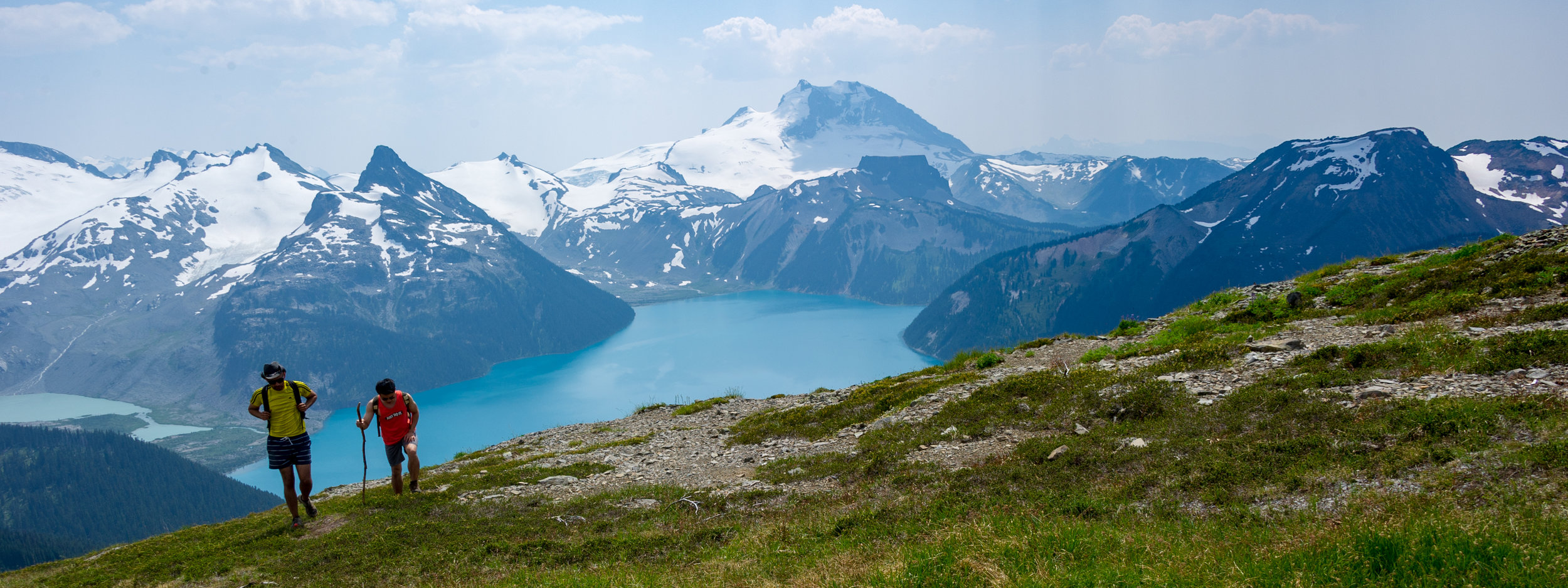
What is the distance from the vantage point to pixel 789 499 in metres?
15.4

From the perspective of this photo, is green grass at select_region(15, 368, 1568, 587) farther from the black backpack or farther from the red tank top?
the black backpack

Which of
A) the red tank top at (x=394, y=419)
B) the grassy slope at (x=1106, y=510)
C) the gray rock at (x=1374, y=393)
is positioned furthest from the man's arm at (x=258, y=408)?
the gray rock at (x=1374, y=393)

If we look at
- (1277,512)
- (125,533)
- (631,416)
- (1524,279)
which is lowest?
(125,533)

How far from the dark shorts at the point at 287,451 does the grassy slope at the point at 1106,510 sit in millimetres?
1471

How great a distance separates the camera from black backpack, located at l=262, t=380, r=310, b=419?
54.5 ft

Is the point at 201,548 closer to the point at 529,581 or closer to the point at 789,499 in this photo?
the point at 529,581

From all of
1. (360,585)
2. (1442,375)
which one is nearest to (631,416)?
(360,585)

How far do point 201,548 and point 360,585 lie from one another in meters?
6.07

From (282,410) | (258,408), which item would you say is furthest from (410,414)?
(258,408)

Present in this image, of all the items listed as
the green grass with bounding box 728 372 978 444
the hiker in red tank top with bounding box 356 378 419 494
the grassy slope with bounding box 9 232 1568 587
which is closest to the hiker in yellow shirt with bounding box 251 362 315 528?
the grassy slope with bounding box 9 232 1568 587

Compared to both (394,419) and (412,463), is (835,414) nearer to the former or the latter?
(412,463)

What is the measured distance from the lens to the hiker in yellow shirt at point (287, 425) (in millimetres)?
16656

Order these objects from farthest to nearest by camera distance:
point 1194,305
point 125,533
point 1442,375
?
point 125,533, point 1194,305, point 1442,375

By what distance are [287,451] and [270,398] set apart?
1.38m
